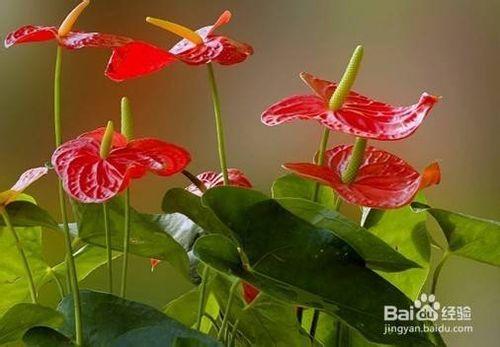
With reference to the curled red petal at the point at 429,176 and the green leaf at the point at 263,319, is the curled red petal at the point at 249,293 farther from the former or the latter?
the curled red petal at the point at 429,176

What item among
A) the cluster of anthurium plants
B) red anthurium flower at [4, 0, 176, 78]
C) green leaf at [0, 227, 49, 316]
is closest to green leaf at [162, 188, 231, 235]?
the cluster of anthurium plants

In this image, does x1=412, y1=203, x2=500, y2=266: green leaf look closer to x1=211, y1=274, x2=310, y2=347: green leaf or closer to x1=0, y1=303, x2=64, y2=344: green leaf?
x1=211, y1=274, x2=310, y2=347: green leaf

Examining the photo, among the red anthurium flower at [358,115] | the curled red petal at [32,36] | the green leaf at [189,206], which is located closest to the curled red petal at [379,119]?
the red anthurium flower at [358,115]

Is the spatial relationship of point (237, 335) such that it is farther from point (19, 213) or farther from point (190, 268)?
point (19, 213)

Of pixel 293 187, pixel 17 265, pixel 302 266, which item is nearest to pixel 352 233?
pixel 302 266

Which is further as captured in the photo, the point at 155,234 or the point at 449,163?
the point at 449,163

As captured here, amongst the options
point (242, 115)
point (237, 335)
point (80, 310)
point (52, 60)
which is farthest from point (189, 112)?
point (80, 310)
